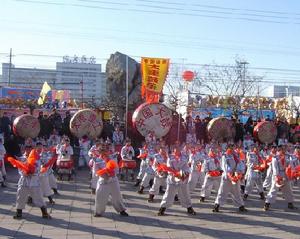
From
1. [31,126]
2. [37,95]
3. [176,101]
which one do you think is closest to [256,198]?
[31,126]

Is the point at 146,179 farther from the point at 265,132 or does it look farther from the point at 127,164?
the point at 265,132

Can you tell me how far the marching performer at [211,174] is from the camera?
12992 millimetres

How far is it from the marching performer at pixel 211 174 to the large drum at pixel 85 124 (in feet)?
19.9

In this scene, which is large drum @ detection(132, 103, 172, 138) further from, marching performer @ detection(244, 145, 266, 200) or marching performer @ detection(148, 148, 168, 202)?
marching performer @ detection(244, 145, 266, 200)

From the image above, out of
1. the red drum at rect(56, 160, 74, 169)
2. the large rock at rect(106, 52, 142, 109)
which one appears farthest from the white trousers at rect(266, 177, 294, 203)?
the large rock at rect(106, 52, 142, 109)

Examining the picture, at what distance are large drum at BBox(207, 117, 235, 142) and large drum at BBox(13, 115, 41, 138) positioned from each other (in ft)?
23.8

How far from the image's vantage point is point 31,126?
17.8 metres

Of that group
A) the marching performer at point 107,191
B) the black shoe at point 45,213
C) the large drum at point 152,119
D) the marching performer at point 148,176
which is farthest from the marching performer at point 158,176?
the large drum at point 152,119

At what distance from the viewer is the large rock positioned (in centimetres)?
2280

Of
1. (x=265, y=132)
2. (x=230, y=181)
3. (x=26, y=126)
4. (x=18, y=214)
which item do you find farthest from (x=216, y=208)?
Answer: (x=265, y=132)

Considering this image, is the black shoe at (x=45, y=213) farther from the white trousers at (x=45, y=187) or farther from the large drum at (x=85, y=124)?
the large drum at (x=85, y=124)

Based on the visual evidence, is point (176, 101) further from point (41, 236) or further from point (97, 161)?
point (41, 236)

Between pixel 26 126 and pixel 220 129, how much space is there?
8005 mm

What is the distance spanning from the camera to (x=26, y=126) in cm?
1773
